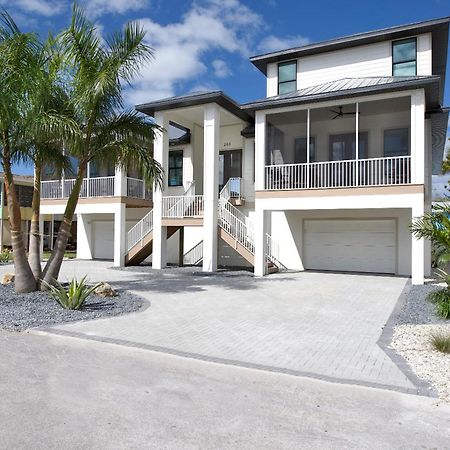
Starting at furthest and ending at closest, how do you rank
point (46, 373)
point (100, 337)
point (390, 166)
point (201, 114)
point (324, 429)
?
1. point (201, 114)
2. point (390, 166)
3. point (100, 337)
4. point (46, 373)
5. point (324, 429)

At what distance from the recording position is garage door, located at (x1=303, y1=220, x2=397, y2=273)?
1752 centimetres

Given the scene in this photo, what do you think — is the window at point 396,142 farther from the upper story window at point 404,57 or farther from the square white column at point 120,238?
the square white column at point 120,238

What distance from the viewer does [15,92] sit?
32.0 feet

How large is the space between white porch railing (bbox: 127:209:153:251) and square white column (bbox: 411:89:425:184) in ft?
36.2

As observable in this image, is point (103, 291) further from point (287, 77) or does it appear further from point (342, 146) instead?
point (287, 77)

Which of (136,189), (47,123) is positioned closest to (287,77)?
(136,189)

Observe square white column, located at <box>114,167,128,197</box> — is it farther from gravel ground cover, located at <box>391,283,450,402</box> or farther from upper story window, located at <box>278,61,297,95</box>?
gravel ground cover, located at <box>391,283,450,402</box>

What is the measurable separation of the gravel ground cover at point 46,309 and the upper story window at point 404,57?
1390 centimetres

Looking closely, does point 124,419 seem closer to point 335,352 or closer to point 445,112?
point 335,352

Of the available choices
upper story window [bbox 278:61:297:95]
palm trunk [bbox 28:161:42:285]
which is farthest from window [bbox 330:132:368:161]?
palm trunk [bbox 28:161:42:285]

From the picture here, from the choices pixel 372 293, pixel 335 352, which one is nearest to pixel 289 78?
pixel 372 293

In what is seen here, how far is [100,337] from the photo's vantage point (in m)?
7.19

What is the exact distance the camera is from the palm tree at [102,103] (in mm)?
10766

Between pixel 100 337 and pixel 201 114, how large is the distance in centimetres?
1421
